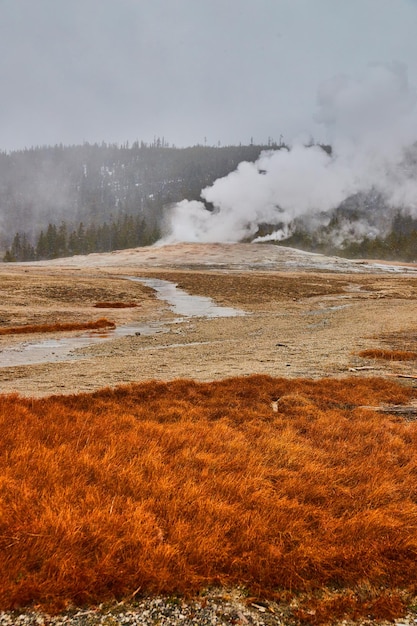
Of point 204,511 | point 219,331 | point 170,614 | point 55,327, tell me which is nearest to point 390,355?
→ point 219,331

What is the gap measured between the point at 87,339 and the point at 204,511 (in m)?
21.3

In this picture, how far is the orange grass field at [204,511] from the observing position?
3.63 meters

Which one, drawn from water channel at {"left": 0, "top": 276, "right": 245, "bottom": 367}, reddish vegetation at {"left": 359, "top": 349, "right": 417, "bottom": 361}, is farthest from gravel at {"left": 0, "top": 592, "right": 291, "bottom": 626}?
reddish vegetation at {"left": 359, "top": 349, "right": 417, "bottom": 361}

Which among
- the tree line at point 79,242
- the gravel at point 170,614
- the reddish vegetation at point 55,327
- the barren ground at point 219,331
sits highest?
the tree line at point 79,242

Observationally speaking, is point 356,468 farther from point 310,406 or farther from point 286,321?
point 286,321

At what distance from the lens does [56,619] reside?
127 inches

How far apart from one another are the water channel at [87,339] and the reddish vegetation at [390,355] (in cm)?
1390

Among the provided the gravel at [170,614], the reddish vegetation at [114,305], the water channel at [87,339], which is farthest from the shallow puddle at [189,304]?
the gravel at [170,614]

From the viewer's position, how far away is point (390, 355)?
18188 millimetres

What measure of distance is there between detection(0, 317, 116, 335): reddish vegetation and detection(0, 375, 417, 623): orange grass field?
20475 millimetres

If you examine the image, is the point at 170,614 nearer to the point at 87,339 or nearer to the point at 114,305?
the point at 87,339

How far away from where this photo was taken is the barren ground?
1516 centimetres

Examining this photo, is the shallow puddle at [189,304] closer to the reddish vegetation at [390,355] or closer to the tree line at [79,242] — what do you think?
the reddish vegetation at [390,355]

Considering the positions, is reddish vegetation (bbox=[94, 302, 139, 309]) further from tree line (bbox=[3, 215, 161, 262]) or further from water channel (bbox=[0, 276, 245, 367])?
tree line (bbox=[3, 215, 161, 262])
